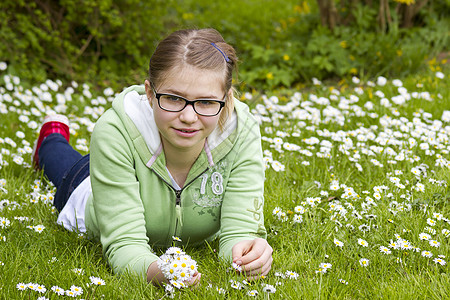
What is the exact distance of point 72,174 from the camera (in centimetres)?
309

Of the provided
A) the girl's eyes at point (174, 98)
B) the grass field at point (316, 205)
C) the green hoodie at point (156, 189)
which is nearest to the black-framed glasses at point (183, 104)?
the girl's eyes at point (174, 98)

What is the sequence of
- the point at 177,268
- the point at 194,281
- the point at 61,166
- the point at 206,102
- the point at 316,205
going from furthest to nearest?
the point at 61,166, the point at 316,205, the point at 206,102, the point at 194,281, the point at 177,268

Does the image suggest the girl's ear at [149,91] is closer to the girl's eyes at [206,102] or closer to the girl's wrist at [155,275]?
the girl's eyes at [206,102]

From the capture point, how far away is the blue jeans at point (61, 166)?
120 inches

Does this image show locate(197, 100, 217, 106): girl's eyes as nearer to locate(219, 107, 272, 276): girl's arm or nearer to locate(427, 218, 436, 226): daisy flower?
locate(219, 107, 272, 276): girl's arm

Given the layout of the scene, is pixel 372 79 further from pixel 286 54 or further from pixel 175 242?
pixel 175 242

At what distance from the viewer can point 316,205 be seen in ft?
9.70

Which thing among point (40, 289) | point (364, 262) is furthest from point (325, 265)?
point (40, 289)

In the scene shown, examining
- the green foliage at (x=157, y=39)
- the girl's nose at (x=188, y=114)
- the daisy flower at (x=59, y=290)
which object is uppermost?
the girl's nose at (x=188, y=114)

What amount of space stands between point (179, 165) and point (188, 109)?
367 millimetres

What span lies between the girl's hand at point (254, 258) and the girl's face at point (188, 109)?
0.48 m

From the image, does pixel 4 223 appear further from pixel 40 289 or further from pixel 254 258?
pixel 254 258

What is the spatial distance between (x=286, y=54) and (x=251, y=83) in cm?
50

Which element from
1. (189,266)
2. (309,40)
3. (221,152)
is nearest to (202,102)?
(221,152)
